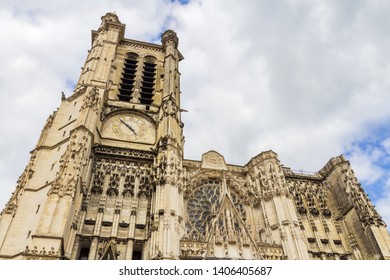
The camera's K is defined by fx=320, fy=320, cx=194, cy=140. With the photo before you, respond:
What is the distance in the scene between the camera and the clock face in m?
22.5

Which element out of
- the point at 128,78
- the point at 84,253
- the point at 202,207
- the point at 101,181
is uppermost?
the point at 128,78

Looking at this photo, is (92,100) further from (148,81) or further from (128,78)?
(148,81)

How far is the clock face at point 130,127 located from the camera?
22.5 metres

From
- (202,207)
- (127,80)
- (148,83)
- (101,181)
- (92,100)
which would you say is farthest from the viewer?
(148,83)

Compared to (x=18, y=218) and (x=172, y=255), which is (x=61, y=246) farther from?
(x=172, y=255)

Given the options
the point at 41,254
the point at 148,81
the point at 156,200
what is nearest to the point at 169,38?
the point at 148,81

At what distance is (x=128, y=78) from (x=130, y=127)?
24.8 ft

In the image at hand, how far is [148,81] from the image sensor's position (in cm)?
2939

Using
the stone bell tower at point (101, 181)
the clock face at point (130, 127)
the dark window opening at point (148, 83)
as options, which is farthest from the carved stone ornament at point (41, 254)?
the dark window opening at point (148, 83)

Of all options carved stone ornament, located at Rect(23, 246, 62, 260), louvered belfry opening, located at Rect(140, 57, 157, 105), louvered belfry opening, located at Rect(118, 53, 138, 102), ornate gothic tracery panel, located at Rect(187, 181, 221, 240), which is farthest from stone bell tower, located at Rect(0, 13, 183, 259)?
ornate gothic tracery panel, located at Rect(187, 181, 221, 240)

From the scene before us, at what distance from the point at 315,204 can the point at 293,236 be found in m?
5.09

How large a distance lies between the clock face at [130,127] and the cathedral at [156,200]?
72 millimetres

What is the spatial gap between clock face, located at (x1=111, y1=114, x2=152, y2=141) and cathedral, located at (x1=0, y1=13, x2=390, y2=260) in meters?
0.07

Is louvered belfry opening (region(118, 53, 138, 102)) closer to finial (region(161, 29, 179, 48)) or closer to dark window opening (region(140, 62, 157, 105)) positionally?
dark window opening (region(140, 62, 157, 105))
